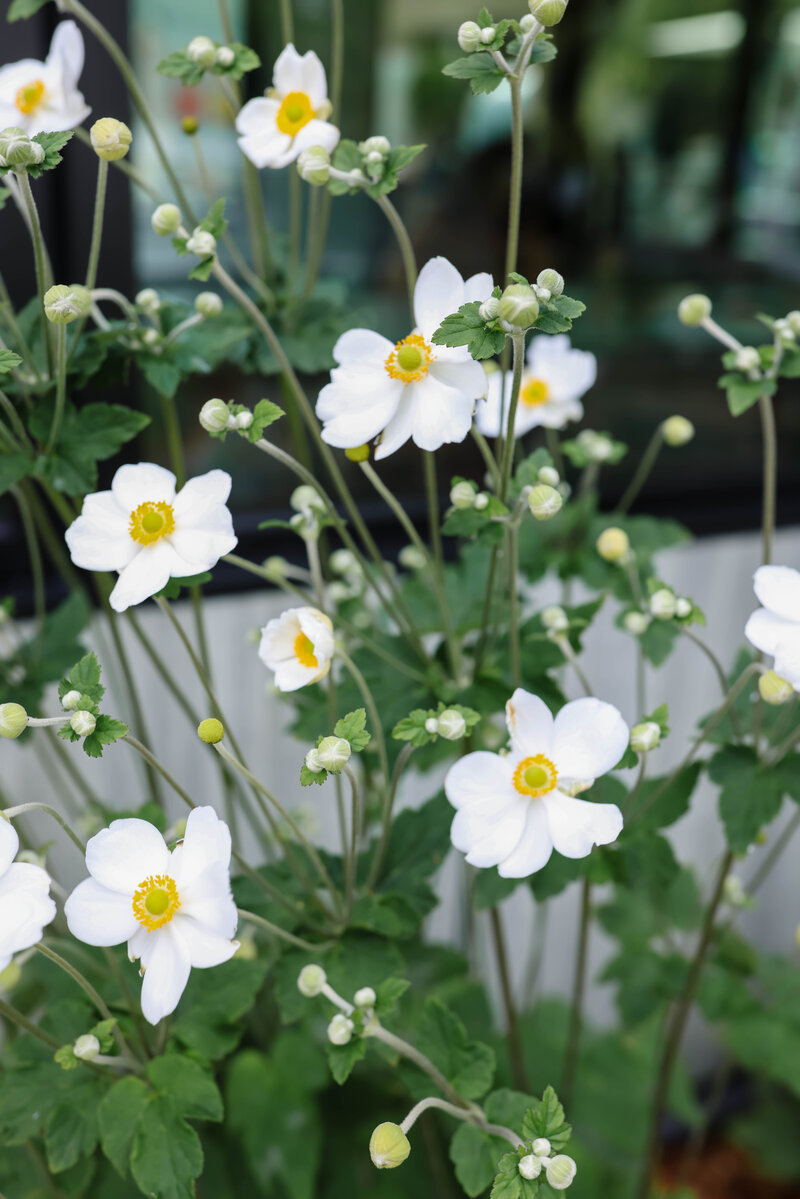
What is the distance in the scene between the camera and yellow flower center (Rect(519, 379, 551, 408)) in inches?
32.3

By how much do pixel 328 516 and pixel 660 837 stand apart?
333 mm

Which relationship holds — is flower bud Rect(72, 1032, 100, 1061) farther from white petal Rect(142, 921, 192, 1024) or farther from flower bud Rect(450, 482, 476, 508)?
flower bud Rect(450, 482, 476, 508)

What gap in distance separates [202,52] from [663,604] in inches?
17.4

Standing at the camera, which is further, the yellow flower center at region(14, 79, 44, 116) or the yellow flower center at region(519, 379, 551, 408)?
the yellow flower center at region(519, 379, 551, 408)

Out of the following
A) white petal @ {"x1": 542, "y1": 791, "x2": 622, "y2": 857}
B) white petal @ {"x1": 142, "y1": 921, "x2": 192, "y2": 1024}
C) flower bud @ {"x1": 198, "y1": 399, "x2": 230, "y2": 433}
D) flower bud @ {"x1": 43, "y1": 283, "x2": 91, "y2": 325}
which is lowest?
white petal @ {"x1": 142, "y1": 921, "x2": 192, "y2": 1024}

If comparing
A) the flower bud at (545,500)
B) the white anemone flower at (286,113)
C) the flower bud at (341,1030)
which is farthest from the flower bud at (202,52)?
the flower bud at (341,1030)

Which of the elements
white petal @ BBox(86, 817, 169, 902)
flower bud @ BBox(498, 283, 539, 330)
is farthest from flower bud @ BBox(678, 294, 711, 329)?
white petal @ BBox(86, 817, 169, 902)

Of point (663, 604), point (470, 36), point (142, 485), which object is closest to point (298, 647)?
point (142, 485)

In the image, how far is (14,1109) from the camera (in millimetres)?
603

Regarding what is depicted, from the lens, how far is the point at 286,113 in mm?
659

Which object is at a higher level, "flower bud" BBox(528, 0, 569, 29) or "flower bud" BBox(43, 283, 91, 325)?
"flower bud" BBox(528, 0, 569, 29)

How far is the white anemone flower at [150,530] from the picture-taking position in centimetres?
52

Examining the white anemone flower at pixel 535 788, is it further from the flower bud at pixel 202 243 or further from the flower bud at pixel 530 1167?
the flower bud at pixel 202 243

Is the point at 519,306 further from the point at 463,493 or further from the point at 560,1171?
the point at 560,1171
